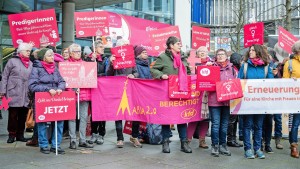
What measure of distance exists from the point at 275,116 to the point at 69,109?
4085 millimetres

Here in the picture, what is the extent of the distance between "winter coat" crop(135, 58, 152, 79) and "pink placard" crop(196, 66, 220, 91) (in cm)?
143

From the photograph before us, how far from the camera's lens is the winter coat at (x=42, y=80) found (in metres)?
7.23

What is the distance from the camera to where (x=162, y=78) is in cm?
755

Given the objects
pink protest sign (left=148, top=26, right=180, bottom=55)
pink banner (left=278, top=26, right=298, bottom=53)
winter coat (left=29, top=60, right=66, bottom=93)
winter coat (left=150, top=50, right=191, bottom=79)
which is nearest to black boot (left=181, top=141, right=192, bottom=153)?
winter coat (left=150, top=50, right=191, bottom=79)

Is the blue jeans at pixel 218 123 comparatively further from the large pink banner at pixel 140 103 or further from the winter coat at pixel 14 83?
the winter coat at pixel 14 83

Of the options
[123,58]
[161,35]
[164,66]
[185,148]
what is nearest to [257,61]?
[164,66]

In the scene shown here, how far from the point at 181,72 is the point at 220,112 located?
101cm

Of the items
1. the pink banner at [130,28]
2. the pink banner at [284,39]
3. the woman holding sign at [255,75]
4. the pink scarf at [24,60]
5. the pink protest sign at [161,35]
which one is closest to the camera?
the woman holding sign at [255,75]

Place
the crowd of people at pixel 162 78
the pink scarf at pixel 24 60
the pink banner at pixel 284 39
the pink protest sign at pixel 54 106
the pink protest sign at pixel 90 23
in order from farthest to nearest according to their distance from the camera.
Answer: the pink banner at pixel 284 39
the pink protest sign at pixel 90 23
the pink scarf at pixel 24 60
the crowd of people at pixel 162 78
the pink protest sign at pixel 54 106

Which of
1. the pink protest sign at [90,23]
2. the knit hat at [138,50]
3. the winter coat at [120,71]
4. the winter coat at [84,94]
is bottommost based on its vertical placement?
the winter coat at [84,94]

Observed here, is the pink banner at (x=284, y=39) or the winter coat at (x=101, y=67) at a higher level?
the pink banner at (x=284, y=39)

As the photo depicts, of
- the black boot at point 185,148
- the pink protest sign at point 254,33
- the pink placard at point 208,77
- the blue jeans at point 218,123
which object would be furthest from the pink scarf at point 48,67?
the pink protest sign at point 254,33

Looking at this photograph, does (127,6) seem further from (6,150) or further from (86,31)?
(6,150)

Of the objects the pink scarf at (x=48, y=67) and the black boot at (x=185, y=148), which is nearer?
the pink scarf at (x=48, y=67)
